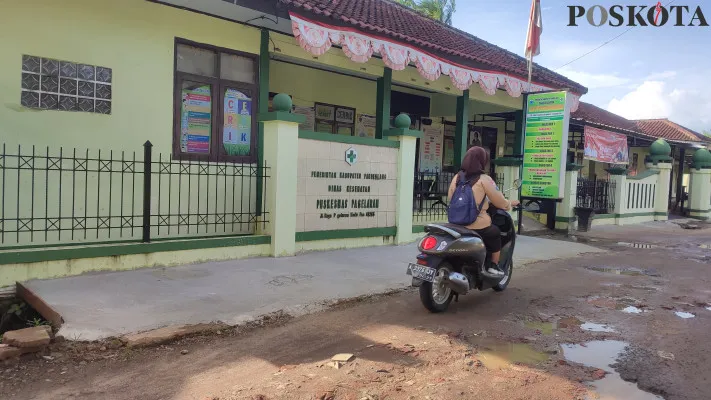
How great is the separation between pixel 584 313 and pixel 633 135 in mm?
15579

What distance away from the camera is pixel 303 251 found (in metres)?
7.82

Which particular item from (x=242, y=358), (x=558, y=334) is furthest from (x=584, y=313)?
(x=242, y=358)

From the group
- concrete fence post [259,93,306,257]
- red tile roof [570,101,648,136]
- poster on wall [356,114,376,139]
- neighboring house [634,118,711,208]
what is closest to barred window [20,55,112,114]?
concrete fence post [259,93,306,257]

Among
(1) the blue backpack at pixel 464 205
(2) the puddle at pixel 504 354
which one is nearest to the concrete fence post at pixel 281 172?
(1) the blue backpack at pixel 464 205

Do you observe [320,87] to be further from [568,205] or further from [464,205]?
[568,205]

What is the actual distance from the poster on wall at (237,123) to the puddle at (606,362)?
5.67 metres

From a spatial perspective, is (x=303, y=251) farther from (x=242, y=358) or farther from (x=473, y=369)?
(x=473, y=369)

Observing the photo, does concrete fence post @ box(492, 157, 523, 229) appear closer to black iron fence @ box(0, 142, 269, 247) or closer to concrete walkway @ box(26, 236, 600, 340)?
concrete walkway @ box(26, 236, 600, 340)

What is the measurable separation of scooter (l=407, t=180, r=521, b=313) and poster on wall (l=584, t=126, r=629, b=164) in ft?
41.5

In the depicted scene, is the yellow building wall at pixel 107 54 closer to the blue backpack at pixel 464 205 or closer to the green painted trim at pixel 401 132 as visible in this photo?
the green painted trim at pixel 401 132

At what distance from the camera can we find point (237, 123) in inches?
319

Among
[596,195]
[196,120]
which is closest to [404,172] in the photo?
[196,120]

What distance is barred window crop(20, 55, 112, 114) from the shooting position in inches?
245

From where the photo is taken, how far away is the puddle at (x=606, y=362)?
11.0 ft
